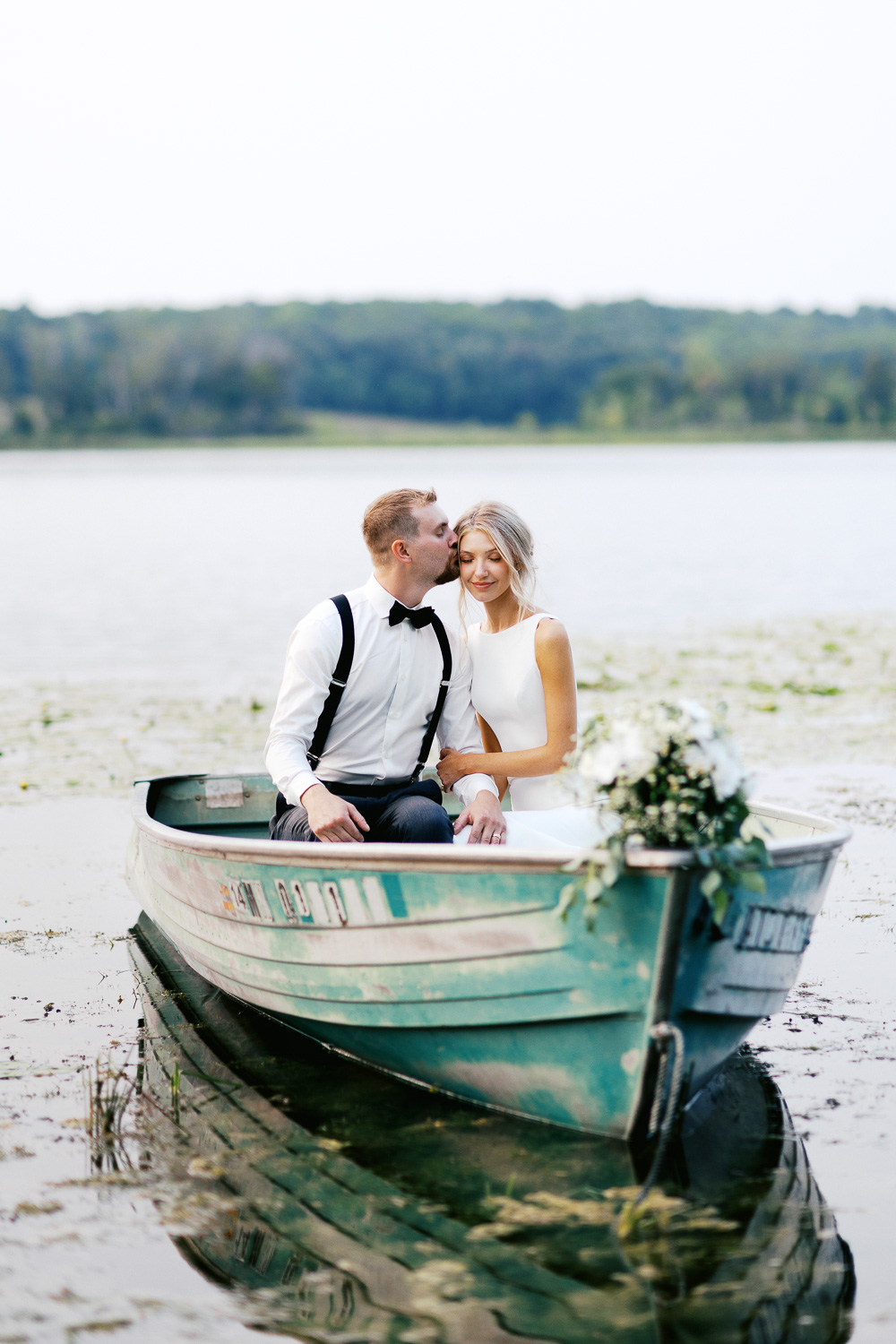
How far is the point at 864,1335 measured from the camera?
120 inches

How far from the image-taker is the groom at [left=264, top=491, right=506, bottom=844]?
4.47m

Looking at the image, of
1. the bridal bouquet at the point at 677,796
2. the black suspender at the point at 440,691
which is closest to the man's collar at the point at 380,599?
the black suspender at the point at 440,691

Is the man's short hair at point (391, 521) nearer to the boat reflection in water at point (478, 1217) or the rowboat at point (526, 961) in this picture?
the rowboat at point (526, 961)

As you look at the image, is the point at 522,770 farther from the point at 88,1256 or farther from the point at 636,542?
the point at 636,542

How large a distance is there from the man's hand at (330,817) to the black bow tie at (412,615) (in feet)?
1.94

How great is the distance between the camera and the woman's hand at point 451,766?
16.1 feet

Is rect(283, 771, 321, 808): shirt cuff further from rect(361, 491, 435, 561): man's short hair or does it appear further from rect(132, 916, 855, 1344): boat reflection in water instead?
rect(132, 916, 855, 1344): boat reflection in water

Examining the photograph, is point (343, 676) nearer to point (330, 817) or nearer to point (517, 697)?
point (330, 817)

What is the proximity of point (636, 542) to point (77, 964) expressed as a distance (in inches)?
975

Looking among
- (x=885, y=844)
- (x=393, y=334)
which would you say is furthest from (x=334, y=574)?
(x=393, y=334)

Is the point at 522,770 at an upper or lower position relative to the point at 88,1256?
upper

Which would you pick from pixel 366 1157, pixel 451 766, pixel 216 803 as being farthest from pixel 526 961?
pixel 216 803

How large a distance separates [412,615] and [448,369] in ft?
347

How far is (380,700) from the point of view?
462cm
